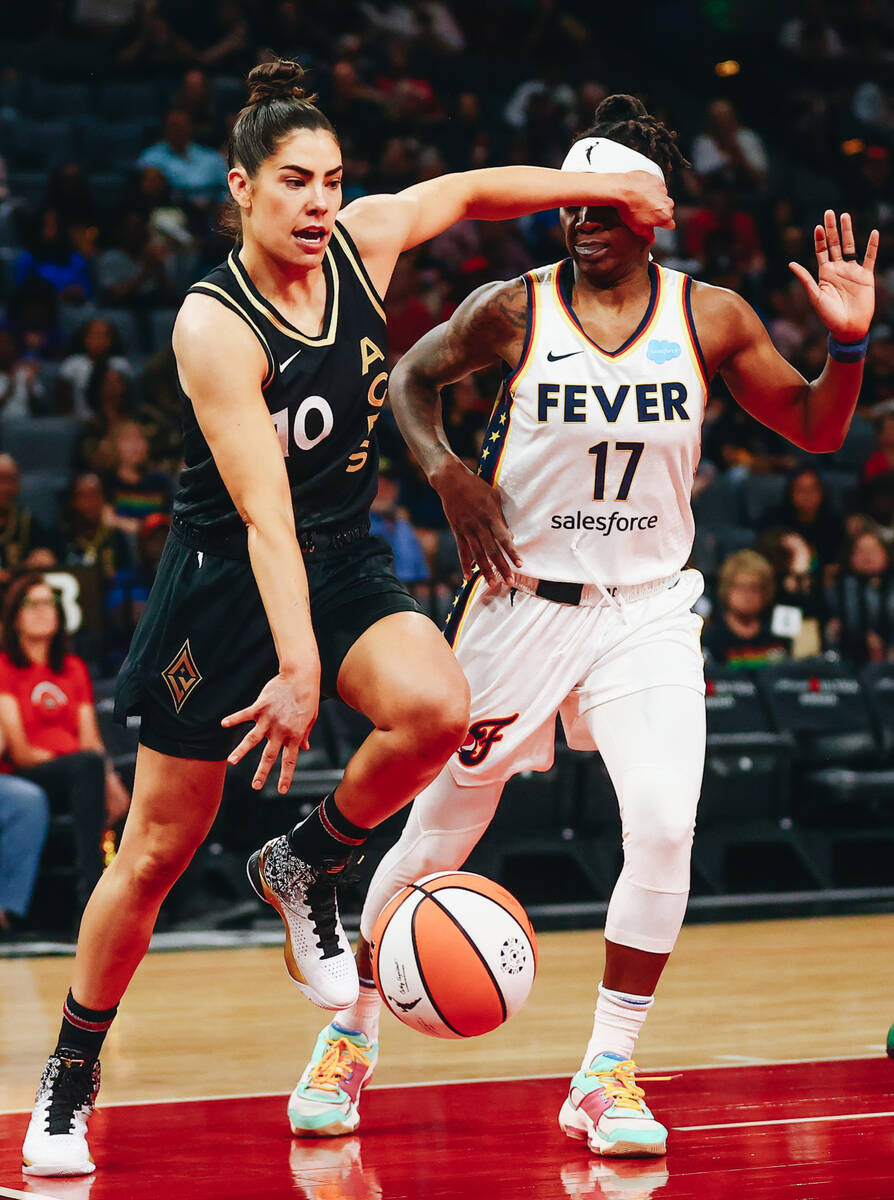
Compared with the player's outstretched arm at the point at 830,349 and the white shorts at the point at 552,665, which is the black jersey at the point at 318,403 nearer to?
the white shorts at the point at 552,665

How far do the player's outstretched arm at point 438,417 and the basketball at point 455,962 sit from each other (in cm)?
91

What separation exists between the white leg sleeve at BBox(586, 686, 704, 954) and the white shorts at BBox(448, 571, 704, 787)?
0.33 feet

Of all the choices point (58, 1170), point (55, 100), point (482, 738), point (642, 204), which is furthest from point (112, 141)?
point (58, 1170)

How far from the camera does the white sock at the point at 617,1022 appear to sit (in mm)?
4238

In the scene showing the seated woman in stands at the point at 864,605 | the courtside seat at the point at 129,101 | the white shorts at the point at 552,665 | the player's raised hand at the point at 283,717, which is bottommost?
the seated woman in stands at the point at 864,605

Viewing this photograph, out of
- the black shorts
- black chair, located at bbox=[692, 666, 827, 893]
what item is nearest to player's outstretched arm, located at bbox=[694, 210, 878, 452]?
the black shorts

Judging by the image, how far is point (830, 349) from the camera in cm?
450

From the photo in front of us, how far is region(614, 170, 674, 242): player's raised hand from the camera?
438 cm

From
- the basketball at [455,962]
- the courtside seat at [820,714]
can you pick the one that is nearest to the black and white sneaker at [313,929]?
the basketball at [455,962]

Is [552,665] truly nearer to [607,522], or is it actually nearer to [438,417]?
[607,522]

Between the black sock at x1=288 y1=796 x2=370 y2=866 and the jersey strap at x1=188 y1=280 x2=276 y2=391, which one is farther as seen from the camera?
the black sock at x1=288 y1=796 x2=370 y2=866

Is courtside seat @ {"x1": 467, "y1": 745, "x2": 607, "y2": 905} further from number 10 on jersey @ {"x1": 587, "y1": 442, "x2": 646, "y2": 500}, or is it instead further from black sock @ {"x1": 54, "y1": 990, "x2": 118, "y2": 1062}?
black sock @ {"x1": 54, "y1": 990, "x2": 118, "y2": 1062}

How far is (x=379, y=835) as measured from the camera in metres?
8.55

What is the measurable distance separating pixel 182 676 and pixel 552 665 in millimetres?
936
